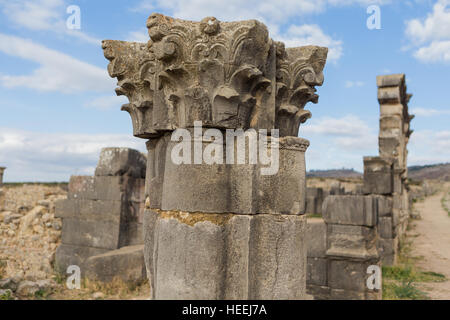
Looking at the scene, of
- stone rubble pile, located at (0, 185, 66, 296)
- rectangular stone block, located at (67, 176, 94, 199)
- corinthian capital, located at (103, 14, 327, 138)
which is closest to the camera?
corinthian capital, located at (103, 14, 327, 138)

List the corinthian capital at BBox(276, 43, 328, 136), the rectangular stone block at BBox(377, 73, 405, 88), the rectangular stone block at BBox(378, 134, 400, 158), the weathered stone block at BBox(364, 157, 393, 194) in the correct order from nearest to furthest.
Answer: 1. the corinthian capital at BBox(276, 43, 328, 136)
2. the weathered stone block at BBox(364, 157, 393, 194)
3. the rectangular stone block at BBox(378, 134, 400, 158)
4. the rectangular stone block at BBox(377, 73, 405, 88)

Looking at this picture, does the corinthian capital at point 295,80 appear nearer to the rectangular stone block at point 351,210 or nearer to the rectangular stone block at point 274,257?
the rectangular stone block at point 274,257

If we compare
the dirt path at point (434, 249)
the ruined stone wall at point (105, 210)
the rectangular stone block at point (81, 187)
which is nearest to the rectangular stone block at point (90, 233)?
the ruined stone wall at point (105, 210)

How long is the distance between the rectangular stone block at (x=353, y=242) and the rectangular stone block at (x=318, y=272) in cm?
23

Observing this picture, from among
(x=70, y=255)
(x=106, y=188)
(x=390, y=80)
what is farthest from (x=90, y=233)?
(x=390, y=80)

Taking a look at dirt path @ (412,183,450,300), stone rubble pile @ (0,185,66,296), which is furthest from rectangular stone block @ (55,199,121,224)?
dirt path @ (412,183,450,300)

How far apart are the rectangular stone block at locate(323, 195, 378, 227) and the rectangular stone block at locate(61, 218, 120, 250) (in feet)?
14.6

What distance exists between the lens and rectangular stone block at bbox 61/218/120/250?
859 cm

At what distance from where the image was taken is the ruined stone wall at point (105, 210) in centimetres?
866

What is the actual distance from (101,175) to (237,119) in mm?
6744

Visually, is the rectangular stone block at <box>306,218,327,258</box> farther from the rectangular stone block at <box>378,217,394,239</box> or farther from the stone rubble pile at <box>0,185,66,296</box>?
the stone rubble pile at <box>0,185,66,296</box>

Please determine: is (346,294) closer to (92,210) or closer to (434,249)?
(92,210)
